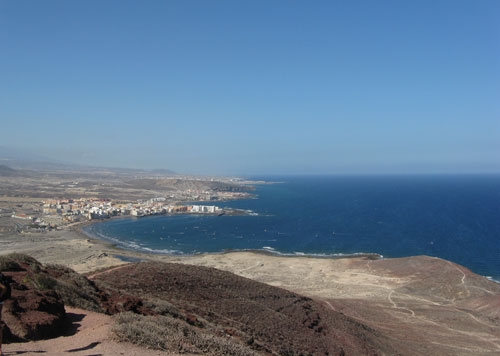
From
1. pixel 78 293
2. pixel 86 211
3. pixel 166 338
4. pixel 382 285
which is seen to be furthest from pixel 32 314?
pixel 86 211

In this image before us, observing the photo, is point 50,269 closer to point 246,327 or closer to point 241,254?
point 246,327

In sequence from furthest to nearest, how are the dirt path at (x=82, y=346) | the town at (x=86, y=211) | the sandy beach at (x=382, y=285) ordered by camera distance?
the town at (x=86, y=211), the sandy beach at (x=382, y=285), the dirt path at (x=82, y=346)

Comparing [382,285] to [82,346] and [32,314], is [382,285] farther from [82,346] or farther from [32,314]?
[32,314]

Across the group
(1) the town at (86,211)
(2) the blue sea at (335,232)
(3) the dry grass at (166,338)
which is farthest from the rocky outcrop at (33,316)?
(1) the town at (86,211)

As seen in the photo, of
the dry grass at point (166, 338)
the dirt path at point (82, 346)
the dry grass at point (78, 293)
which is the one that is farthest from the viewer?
the dry grass at point (78, 293)

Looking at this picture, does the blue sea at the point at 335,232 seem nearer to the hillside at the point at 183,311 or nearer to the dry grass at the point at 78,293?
the hillside at the point at 183,311

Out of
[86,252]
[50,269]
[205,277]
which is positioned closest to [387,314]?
[205,277]
